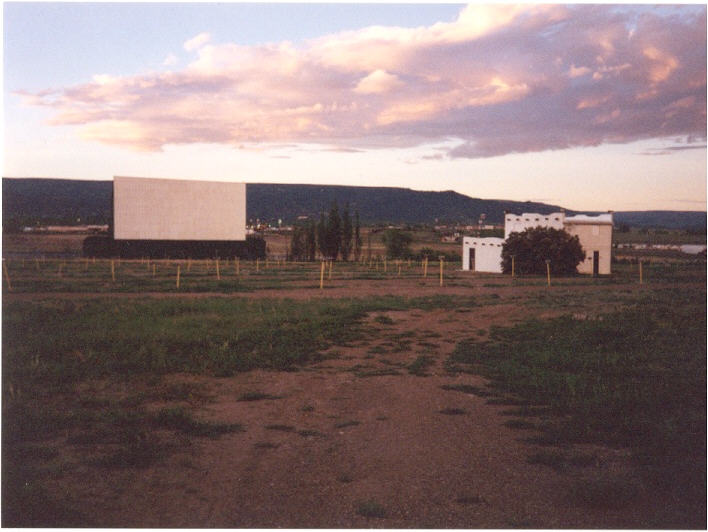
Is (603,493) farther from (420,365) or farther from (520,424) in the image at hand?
(420,365)

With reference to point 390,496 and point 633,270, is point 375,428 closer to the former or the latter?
point 390,496

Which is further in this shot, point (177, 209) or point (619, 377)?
point (177, 209)

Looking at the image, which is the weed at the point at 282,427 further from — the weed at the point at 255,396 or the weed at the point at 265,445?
the weed at the point at 255,396

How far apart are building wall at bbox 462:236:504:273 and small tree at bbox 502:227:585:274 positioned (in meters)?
3.07

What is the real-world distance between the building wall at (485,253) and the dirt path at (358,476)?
122 feet

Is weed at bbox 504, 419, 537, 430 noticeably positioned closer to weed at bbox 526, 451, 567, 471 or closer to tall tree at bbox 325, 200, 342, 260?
weed at bbox 526, 451, 567, 471

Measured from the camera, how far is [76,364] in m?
10.8

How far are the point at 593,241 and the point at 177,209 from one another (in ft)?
115

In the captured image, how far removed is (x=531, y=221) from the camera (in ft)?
144

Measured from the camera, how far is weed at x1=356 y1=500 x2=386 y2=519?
5.33 meters

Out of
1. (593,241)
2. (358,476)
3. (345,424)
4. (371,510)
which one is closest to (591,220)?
(593,241)

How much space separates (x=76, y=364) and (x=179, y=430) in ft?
13.8

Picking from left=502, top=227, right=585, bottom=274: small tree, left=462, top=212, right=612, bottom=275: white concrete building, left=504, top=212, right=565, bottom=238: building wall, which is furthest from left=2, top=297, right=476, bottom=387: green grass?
left=462, top=212, right=612, bottom=275: white concrete building

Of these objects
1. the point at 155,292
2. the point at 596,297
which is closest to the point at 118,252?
the point at 155,292
